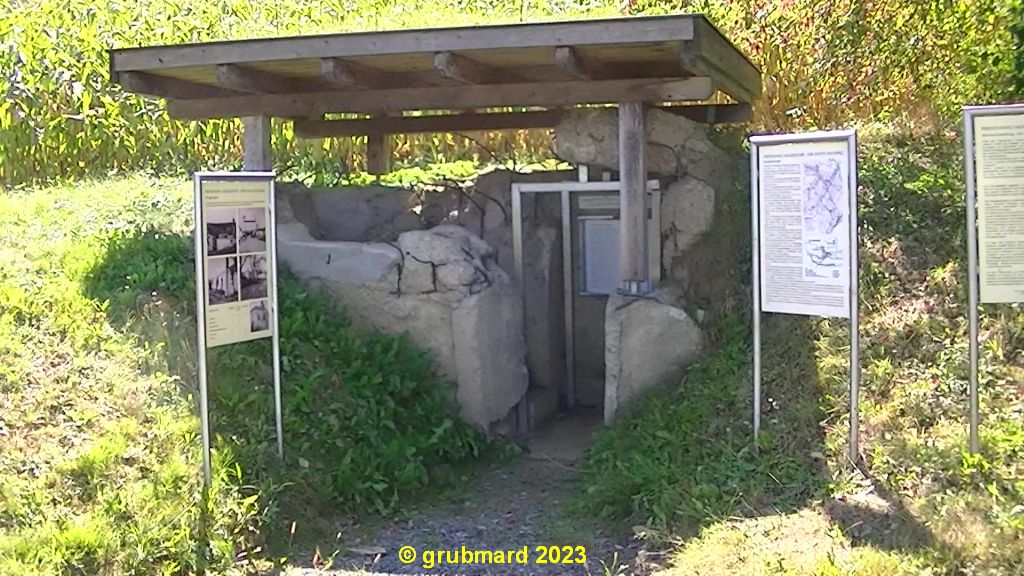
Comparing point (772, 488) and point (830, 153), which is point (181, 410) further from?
point (830, 153)

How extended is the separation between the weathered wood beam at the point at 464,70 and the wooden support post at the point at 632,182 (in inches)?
37.7

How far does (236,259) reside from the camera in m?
5.88

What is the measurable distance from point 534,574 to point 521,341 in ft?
10.3

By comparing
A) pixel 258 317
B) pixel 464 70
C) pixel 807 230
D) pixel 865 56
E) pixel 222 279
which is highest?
pixel 865 56

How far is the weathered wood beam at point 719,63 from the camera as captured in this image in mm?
6332

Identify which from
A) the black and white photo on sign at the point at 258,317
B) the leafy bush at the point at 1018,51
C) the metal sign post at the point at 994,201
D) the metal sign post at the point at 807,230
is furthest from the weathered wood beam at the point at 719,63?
the black and white photo on sign at the point at 258,317

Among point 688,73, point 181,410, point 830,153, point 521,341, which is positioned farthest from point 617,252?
point 181,410

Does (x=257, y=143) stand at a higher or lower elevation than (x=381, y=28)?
lower

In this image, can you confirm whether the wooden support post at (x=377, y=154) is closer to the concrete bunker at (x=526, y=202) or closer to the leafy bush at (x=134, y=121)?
the concrete bunker at (x=526, y=202)

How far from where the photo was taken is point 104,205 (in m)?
9.66

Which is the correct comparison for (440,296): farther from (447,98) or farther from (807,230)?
(807,230)

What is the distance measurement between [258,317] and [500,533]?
1.94 meters

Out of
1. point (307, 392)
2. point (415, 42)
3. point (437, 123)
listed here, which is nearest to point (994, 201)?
point (415, 42)

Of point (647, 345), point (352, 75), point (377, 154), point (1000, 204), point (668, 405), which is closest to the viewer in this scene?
point (1000, 204)
